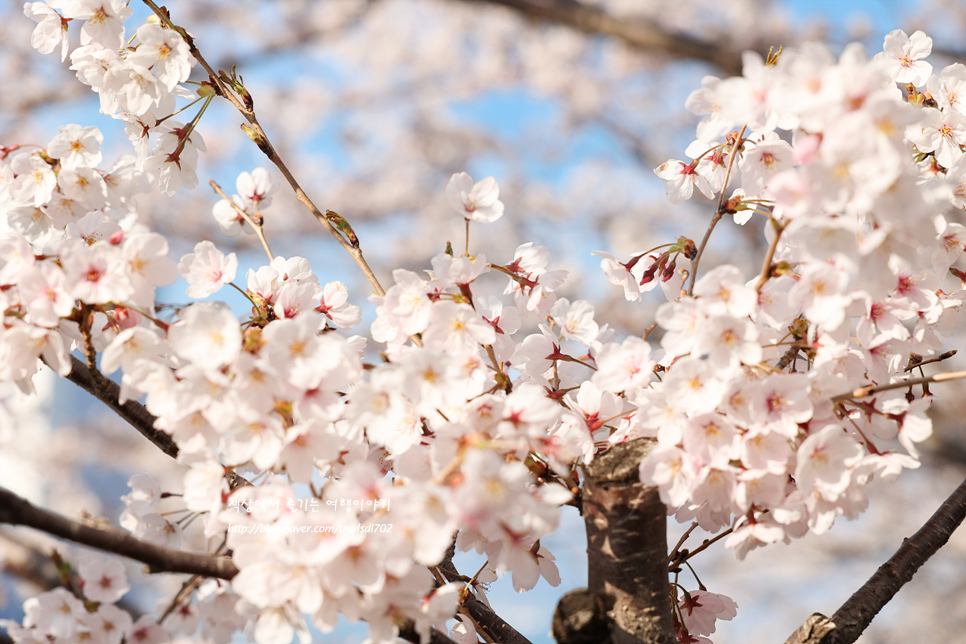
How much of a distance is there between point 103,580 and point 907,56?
132cm

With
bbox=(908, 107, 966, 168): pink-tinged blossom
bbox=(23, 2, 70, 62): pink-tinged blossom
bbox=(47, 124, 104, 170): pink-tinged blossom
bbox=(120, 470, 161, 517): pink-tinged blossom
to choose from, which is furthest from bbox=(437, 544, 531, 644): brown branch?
bbox=(23, 2, 70, 62): pink-tinged blossom

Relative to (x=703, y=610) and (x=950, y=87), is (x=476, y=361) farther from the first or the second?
(x=950, y=87)

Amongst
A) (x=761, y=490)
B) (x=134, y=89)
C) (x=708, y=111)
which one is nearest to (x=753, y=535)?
(x=761, y=490)

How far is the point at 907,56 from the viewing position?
3.21 feet

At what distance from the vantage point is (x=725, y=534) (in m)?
0.90

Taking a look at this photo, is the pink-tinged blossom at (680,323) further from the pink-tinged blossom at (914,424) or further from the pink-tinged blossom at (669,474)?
the pink-tinged blossom at (914,424)

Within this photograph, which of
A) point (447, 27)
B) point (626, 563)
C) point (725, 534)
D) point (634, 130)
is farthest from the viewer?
point (447, 27)

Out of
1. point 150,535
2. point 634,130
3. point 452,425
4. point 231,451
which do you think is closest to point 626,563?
point 452,425

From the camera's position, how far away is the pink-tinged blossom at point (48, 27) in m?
1.00

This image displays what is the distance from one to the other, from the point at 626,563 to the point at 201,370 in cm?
53

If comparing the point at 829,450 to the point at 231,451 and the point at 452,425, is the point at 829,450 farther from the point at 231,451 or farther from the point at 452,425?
the point at 231,451

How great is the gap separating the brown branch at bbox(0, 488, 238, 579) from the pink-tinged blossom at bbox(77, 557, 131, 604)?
0.22m

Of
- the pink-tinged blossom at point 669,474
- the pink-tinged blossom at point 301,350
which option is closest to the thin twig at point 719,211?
the pink-tinged blossom at point 669,474

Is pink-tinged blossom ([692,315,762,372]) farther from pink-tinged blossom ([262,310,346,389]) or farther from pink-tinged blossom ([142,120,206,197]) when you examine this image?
pink-tinged blossom ([142,120,206,197])
